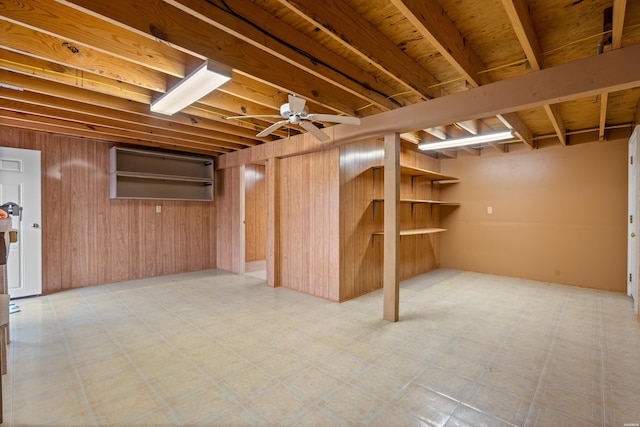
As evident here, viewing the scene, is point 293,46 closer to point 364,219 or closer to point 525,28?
point 525,28

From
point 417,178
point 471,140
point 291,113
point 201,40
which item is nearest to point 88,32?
point 201,40

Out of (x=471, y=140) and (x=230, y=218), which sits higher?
(x=471, y=140)

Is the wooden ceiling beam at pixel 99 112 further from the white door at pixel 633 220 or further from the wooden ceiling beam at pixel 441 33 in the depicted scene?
the white door at pixel 633 220

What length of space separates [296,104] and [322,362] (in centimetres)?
228

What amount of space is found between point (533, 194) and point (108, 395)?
6.61 m

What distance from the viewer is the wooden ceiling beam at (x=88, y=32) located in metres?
1.92

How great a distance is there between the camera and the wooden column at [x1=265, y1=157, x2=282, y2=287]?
16.5 feet

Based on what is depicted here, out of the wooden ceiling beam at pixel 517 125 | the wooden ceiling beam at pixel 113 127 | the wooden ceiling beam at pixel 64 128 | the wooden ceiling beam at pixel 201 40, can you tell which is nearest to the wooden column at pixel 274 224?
the wooden ceiling beam at pixel 113 127

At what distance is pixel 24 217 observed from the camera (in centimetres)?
437

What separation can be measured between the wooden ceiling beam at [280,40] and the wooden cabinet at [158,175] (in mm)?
4155

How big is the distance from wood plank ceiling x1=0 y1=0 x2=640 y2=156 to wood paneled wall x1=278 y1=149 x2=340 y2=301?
3.30 ft

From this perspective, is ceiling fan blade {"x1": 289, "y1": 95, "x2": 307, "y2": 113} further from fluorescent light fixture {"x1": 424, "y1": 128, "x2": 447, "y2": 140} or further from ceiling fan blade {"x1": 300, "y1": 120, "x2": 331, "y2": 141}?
fluorescent light fixture {"x1": 424, "y1": 128, "x2": 447, "y2": 140}

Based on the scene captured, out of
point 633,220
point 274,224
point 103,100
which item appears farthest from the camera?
point 274,224

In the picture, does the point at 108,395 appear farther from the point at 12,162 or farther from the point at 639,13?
the point at 639,13
